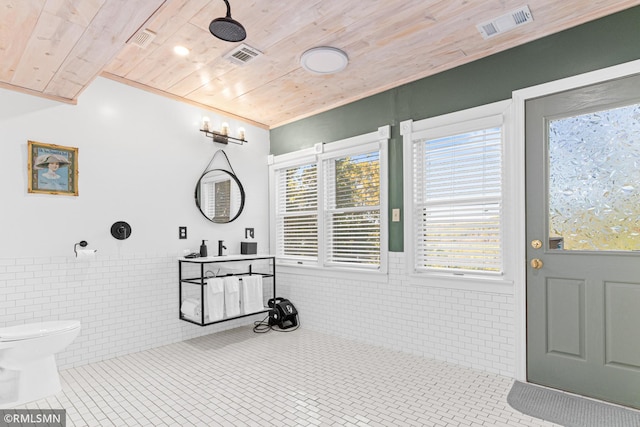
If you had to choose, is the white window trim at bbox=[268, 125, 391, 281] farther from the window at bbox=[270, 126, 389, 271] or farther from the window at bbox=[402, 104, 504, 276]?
the window at bbox=[402, 104, 504, 276]

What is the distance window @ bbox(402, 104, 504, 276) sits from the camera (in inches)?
116

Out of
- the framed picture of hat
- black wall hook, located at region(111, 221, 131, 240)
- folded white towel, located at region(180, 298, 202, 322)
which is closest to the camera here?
the framed picture of hat

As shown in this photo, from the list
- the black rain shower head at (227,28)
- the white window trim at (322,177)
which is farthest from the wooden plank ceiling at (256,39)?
the white window trim at (322,177)

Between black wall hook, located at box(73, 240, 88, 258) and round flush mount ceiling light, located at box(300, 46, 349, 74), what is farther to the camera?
black wall hook, located at box(73, 240, 88, 258)

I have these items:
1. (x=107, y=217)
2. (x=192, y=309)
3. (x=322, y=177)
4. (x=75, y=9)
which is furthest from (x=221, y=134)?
(x=75, y=9)

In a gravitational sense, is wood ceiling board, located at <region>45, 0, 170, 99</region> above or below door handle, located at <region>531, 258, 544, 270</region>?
above

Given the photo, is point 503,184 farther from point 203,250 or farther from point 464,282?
point 203,250

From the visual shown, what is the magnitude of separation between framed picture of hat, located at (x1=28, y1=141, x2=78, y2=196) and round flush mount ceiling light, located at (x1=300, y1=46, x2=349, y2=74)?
86.2 inches

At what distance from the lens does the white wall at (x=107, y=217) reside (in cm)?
285

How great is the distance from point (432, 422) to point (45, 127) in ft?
12.1

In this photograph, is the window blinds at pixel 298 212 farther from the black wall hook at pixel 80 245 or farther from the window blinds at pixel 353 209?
the black wall hook at pixel 80 245

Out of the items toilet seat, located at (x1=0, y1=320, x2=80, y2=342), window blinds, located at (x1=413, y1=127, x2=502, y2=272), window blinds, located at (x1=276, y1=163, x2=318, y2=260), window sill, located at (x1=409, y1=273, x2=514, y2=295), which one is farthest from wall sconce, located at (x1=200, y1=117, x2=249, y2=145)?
window sill, located at (x1=409, y1=273, x2=514, y2=295)

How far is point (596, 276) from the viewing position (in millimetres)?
2445

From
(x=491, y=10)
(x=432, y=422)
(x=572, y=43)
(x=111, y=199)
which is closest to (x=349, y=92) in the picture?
(x=491, y=10)
